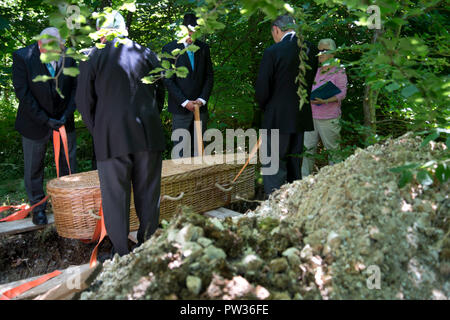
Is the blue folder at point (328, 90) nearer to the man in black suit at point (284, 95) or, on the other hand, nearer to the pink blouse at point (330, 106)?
the pink blouse at point (330, 106)

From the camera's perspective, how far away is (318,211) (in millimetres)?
2143

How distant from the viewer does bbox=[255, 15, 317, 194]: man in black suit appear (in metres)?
4.07

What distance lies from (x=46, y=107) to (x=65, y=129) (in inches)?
12.3

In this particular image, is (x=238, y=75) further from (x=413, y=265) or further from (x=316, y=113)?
(x=413, y=265)

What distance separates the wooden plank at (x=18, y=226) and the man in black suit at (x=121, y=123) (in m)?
1.40

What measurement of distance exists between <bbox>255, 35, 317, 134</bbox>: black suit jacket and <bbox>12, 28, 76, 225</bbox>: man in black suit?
6.97ft

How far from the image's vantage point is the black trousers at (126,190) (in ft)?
10.6

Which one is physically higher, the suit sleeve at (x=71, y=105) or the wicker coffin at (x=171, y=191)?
the suit sleeve at (x=71, y=105)

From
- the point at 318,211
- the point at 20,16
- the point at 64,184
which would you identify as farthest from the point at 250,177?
the point at 20,16

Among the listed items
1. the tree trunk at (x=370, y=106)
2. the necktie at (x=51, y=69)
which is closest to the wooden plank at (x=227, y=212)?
the tree trunk at (x=370, y=106)

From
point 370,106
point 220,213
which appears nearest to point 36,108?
point 220,213

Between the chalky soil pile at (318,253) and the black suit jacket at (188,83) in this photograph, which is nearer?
the chalky soil pile at (318,253)

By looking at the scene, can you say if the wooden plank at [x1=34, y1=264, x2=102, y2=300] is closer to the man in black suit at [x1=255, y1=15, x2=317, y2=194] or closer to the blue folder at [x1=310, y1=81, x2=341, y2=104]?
the man in black suit at [x1=255, y1=15, x2=317, y2=194]

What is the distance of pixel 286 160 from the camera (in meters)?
4.40
